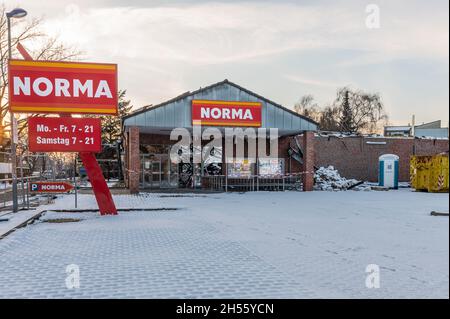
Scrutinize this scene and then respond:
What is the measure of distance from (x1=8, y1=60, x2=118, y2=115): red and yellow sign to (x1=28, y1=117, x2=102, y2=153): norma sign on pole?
0.32 meters

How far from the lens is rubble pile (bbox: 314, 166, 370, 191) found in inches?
1021

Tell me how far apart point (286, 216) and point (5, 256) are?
315 inches

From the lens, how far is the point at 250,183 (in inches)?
1021

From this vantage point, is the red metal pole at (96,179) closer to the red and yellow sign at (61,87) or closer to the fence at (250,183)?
the red and yellow sign at (61,87)

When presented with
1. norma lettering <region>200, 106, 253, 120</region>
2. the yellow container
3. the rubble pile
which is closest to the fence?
the rubble pile

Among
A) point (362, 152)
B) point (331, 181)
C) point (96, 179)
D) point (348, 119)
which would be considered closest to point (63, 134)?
point (96, 179)

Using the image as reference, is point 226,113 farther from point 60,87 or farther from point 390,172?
point 390,172

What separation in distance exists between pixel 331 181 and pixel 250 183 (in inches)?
237

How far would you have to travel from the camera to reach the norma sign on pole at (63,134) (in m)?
12.1

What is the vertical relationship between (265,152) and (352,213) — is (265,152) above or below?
above

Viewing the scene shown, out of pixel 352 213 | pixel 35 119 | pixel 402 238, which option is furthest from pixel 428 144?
pixel 35 119
